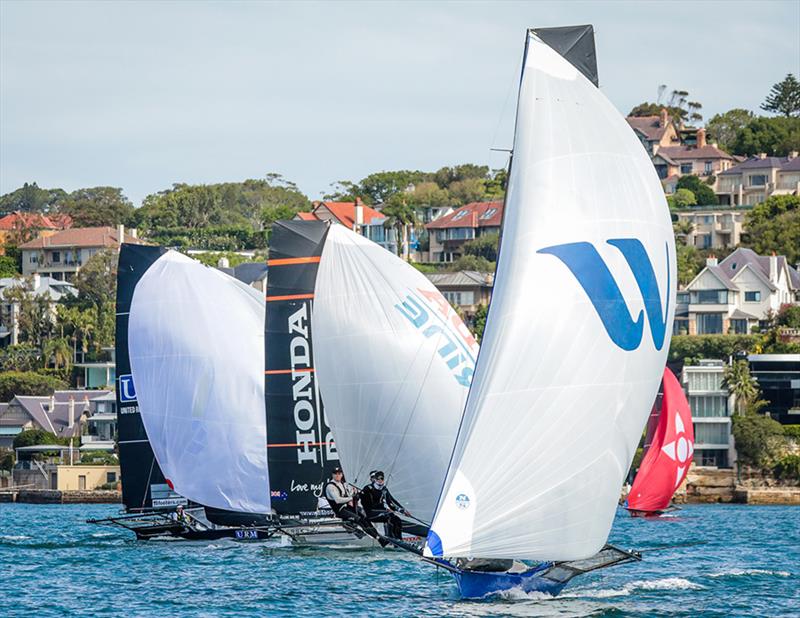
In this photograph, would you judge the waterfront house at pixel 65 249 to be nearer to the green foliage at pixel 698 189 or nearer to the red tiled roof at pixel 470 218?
the red tiled roof at pixel 470 218

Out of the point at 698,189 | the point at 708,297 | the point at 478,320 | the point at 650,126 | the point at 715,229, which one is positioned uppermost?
the point at 650,126

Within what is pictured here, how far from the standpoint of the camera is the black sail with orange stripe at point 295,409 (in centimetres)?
3784

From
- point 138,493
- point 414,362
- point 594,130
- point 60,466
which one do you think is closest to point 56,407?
point 60,466

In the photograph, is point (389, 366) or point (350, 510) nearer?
point (350, 510)

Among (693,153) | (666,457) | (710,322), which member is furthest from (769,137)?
(666,457)

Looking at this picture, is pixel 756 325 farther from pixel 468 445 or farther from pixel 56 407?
pixel 468 445

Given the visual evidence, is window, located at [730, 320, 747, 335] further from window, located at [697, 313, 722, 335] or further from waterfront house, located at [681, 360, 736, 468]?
waterfront house, located at [681, 360, 736, 468]

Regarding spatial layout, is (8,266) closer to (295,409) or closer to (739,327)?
(739,327)

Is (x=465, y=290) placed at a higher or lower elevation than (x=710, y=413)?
higher

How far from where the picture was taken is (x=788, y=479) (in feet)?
278

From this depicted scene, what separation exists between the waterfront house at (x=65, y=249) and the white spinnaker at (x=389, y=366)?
115m

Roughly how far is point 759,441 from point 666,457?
29.9 metres

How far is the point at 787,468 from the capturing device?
84500 millimetres

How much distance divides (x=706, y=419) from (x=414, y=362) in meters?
56.4
